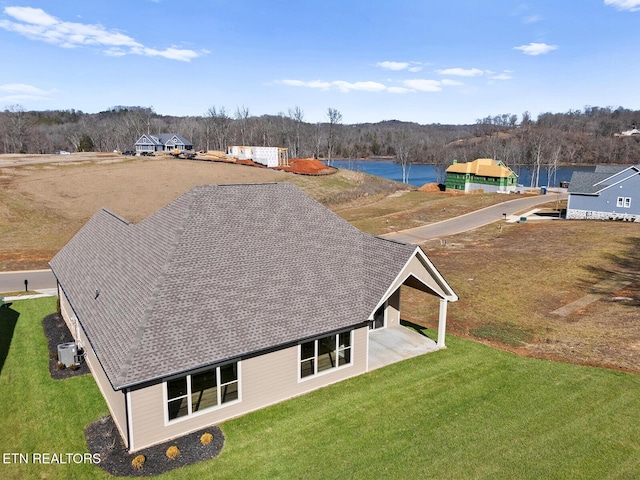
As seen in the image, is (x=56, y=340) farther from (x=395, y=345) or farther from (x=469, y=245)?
(x=469, y=245)

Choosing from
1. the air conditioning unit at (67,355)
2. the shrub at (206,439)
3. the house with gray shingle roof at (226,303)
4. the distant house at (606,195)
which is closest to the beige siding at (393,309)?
the house with gray shingle roof at (226,303)

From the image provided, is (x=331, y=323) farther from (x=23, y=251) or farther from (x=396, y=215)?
(x=396, y=215)

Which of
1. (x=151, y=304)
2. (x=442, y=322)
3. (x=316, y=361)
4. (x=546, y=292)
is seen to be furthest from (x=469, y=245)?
(x=151, y=304)

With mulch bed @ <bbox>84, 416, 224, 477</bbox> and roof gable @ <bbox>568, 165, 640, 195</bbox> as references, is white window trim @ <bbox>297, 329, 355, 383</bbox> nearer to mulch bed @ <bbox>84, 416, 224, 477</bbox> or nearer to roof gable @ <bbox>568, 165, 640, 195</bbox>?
mulch bed @ <bbox>84, 416, 224, 477</bbox>


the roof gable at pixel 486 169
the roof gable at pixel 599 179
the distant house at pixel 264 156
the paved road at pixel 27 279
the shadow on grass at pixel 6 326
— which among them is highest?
the distant house at pixel 264 156

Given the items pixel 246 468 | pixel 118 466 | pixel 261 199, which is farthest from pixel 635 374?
pixel 118 466

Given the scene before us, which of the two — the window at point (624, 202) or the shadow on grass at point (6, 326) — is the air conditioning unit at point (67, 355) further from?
the window at point (624, 202)
